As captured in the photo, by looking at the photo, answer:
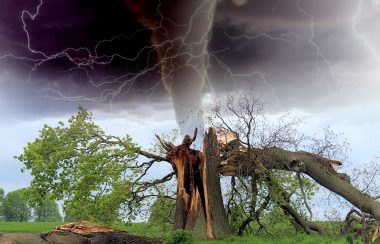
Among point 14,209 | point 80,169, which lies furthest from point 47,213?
point 80,169

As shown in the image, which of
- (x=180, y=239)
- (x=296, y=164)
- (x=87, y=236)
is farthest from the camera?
(x=296, y=164)

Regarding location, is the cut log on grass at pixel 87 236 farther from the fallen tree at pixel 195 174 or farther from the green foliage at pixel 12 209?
the green foliage at pixel 12 209

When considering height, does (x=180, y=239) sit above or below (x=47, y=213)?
below

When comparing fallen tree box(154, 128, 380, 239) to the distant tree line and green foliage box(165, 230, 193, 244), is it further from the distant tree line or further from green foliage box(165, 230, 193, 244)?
the distant tree line

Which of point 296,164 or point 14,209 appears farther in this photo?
point 14,209

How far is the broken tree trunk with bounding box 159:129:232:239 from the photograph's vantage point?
914 inches

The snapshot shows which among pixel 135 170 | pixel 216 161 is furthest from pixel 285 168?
pixel 135 170

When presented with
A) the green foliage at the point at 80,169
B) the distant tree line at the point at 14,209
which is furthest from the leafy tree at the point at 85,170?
the distant tree line at the point at 14,209

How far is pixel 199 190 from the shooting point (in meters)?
24.2

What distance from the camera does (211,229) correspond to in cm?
2305

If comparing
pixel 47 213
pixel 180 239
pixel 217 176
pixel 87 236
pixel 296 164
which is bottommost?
pixel 180 239

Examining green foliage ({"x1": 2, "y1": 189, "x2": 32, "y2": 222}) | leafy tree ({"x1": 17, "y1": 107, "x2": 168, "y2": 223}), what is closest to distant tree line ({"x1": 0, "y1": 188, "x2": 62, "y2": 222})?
green foliage ({"x1": 2, "y1": 189, "x2": 32, "y2": 222})

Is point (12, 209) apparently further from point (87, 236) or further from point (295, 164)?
point (295, 164)

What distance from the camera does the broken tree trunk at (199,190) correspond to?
76.2ft
